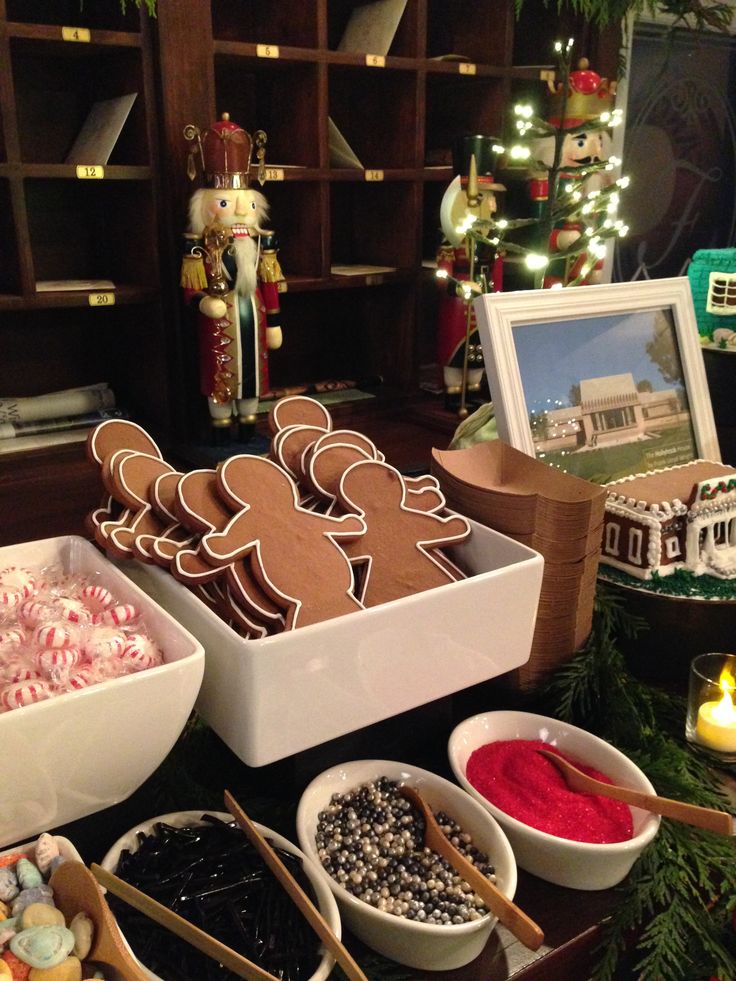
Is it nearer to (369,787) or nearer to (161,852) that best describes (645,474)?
(369,787)

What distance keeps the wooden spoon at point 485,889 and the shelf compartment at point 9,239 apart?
1557 mm

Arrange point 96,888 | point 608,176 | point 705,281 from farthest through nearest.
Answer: point 608,176 < point 705,281 < point 96,888

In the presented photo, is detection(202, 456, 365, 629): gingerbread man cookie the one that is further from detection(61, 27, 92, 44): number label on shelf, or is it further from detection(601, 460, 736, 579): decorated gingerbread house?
detection(61, 27, 92, 44): number label on shelf

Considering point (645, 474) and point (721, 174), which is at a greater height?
point (721, 174)

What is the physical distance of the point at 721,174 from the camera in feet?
11.8

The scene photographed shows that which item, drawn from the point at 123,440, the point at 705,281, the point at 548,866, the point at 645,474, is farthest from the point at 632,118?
the point at 548,866

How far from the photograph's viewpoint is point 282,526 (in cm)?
76

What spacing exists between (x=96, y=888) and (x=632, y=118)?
129 inches

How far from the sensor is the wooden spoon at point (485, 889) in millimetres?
573

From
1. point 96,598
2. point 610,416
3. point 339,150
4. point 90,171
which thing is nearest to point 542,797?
point 96,598

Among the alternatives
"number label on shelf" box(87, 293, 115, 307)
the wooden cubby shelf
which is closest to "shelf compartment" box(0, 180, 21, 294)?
the wooden cubby shelf

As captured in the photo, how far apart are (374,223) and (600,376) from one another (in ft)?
5.16

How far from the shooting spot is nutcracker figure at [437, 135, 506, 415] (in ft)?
6.99

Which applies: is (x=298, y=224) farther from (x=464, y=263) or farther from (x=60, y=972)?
(x=60, y=972)
